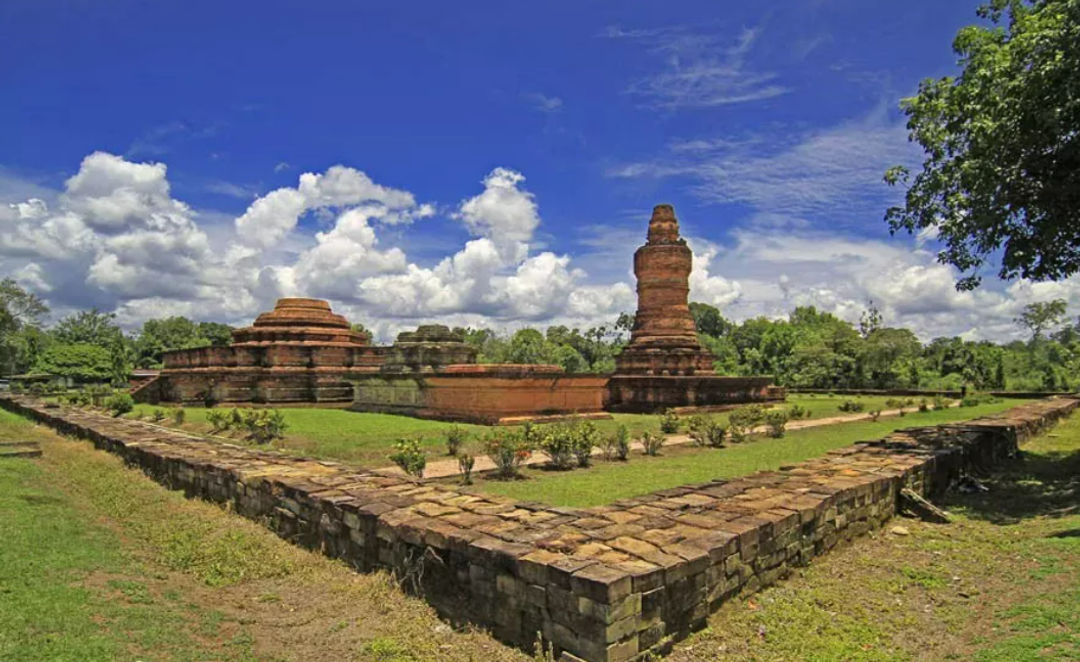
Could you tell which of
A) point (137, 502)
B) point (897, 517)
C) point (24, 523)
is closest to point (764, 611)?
point (897, 517)

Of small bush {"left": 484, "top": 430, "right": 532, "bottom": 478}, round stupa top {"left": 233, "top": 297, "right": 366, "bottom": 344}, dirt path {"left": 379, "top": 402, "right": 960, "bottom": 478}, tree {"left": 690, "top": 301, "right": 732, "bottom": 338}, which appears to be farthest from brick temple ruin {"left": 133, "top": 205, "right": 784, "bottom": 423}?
tree {"left": 690, "top": 301, "right": 732, "bottom": 338}

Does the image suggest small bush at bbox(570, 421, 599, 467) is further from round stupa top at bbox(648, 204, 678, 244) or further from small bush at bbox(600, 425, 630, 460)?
round stupa top at bbox(648, 204, 678, 244)

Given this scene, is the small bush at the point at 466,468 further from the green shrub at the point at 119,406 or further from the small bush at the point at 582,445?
the green shrub at the point at 119,406

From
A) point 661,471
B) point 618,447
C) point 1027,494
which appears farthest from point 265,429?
point 1027,494

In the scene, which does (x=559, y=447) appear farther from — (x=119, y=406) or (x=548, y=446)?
(x=119, y=406)

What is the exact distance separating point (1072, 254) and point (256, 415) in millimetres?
13226

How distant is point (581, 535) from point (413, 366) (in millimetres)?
14160

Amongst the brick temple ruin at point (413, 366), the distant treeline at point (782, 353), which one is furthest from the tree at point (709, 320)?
the brick temple ruin at point (413, 366)

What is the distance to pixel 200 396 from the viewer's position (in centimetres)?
1889

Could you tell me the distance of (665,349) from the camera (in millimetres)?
19797

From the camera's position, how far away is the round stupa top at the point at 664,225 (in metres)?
20.9

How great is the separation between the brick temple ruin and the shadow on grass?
8.64 meters

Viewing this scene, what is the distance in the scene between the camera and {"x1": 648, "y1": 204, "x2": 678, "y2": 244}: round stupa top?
2091cm

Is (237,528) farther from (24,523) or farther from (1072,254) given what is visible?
(1072,254)
